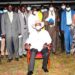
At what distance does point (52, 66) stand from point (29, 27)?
190 cm

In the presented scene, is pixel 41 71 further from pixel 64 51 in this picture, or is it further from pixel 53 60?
pixel 64 51

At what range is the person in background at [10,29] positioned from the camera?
1523 cm

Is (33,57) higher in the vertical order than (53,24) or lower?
lower

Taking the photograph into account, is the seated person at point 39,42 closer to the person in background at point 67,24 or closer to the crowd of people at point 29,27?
the crowd of people at point 29,27

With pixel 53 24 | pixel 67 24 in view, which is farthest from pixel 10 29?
pixel 67 24

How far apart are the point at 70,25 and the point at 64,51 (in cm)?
110

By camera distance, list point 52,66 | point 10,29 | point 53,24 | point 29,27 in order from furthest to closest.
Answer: point 53,24, point 29,27, point 10,29, point 52,66

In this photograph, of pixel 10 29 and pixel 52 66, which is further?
pixel 10 29

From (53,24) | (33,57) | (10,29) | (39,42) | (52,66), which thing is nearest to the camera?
(33,57)

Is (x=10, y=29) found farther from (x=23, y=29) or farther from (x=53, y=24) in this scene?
(x=53, y=24)

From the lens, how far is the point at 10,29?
15211mm

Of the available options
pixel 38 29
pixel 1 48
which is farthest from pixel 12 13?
pixel 38 29

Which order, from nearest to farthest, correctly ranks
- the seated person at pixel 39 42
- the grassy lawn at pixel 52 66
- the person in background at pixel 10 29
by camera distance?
the seated person at pixel 39 42, the grassy lawn at pixel 52 66, the person in background at pixel 10 29

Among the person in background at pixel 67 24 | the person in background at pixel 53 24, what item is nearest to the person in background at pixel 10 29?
the person in background at pixel 53 24
